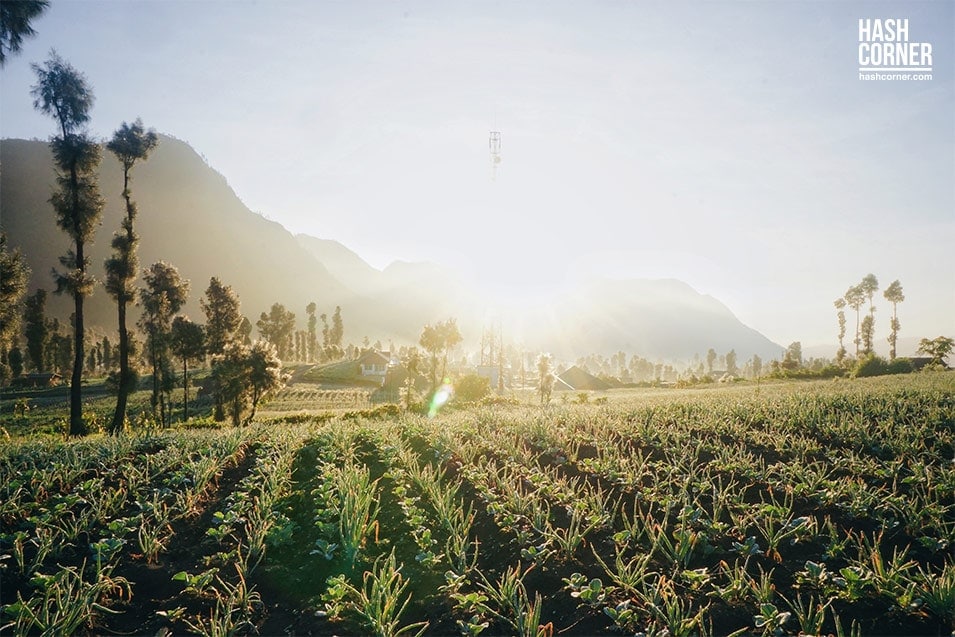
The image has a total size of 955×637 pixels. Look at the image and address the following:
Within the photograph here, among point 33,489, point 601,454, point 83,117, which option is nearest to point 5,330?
point 83,117

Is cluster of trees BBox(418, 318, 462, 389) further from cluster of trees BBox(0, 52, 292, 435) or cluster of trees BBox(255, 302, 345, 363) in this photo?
cluster of trees BBox(255, 302, 345, 363)

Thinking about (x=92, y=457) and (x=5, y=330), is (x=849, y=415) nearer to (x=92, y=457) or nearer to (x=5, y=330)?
(x=92, y=457)

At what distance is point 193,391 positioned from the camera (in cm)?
7244

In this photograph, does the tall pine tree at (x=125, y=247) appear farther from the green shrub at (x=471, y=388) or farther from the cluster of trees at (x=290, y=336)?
the cluster of trees at (x=290, y=336)

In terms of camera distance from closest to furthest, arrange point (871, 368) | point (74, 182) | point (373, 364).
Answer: point (74, 182) < point (871, 368) < point (373, 364)

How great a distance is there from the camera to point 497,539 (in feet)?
20.1

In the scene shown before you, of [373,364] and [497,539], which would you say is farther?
[373,364]

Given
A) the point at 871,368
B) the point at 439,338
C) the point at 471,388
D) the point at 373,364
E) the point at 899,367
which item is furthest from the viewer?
the point at 373,364

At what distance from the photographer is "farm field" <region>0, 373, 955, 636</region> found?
425 cm

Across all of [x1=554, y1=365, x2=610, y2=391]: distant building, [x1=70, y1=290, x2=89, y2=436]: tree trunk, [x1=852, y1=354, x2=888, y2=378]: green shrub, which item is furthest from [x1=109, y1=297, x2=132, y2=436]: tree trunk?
[x1=554, y1=365, x2=610, y2=391]: distant building

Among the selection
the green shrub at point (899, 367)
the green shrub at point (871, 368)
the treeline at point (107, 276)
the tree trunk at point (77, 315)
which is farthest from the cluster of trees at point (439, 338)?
the green shrub at point (899, 367)

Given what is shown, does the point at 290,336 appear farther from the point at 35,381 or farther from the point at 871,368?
the point at 871,368

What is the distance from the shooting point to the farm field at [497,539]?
4250 mm

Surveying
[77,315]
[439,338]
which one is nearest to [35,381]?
[439,338]
